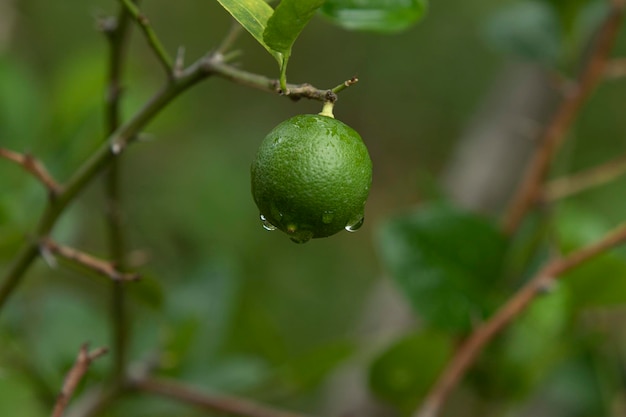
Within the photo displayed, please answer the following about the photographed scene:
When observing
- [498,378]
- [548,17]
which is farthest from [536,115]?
[498,378]

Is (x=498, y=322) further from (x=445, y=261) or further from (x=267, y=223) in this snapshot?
(x=267, y=223)

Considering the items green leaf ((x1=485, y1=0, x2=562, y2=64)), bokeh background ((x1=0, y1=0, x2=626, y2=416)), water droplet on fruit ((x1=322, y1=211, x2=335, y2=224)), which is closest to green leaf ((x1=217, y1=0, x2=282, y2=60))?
water droplet on fruit ((x1=322, y1=211, x2=335, y2=224))

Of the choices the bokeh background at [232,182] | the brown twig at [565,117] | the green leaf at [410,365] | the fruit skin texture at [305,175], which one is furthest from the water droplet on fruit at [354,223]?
the brown twig at [565,117]

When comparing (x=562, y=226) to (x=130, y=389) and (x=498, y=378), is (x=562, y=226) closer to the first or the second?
(x=498, y=378)

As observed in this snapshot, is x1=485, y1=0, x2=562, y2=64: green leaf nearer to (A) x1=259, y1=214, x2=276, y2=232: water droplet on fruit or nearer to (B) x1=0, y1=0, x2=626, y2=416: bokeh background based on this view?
(B) x1=0, y1=0, x2=626, y2=416: bokeh background

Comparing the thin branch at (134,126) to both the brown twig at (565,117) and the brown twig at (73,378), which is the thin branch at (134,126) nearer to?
the brown twig at (73,378)

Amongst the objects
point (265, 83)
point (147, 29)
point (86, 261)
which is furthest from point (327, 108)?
point (86, 261)

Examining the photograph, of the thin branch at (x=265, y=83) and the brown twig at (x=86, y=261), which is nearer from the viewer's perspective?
the thin branch at (x=265, y=83)
